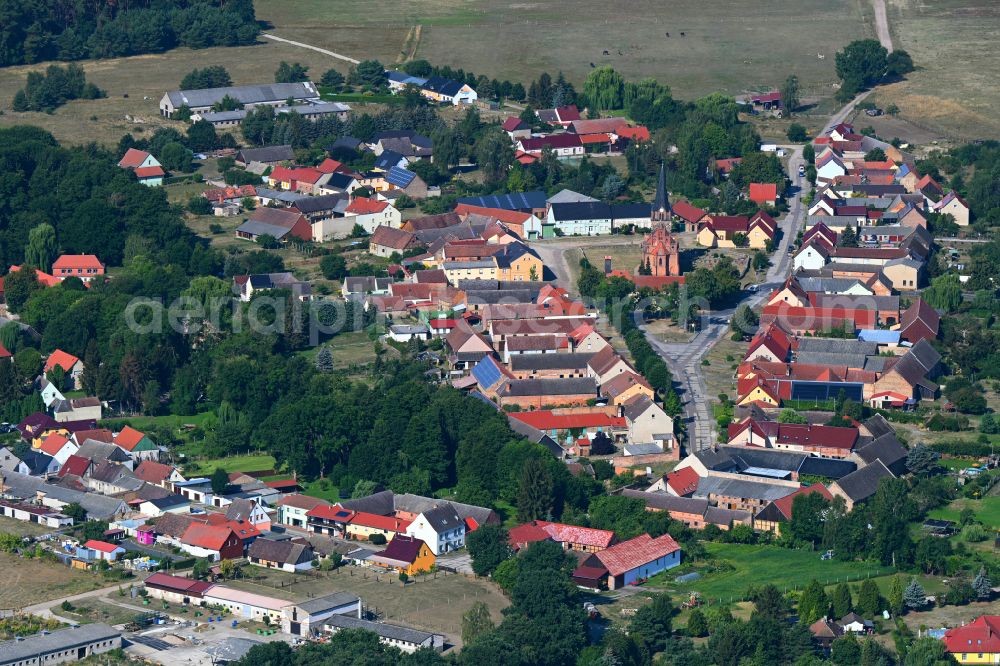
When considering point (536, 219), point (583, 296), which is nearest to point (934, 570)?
point (583, 296)

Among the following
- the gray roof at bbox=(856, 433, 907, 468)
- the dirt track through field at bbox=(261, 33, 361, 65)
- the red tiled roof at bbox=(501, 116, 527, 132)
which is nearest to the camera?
the gray roof at bbox=(856, 433, 907, 468)

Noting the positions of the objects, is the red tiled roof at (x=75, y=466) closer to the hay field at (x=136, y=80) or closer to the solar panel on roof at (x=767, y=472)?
the solar panel on roof at (x=767, y=472)

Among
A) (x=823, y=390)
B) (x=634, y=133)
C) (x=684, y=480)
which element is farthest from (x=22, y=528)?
(x=634, y=133)

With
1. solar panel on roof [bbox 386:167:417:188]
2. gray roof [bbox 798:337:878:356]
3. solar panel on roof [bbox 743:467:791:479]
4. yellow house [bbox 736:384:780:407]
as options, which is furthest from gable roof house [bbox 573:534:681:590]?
solar panel on roof [bbox 386:167:417:188]

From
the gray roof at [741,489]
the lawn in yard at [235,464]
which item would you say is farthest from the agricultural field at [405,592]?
the gray roof at [741,489]

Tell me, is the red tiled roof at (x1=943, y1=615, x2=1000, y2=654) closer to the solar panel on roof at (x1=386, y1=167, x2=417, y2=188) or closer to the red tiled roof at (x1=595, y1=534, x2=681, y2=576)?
the red tiled roof at (x1=595, y1=534, x2=681, y2=576)

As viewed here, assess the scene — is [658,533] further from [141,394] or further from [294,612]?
[141,394]

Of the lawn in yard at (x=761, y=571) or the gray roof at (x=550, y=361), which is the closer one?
the lawn in yard at (x=761, y=571)
